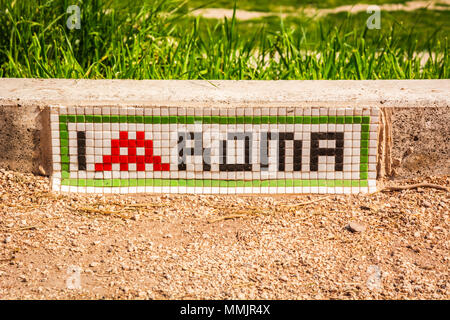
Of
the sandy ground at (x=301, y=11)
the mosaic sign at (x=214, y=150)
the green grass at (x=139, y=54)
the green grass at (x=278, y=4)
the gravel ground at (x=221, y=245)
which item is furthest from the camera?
the green grass at (x=278, y=4)

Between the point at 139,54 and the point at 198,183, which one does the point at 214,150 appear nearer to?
the point at 198,183

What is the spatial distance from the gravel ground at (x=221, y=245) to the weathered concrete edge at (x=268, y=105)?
0.09 m

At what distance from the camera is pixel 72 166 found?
2730 mm

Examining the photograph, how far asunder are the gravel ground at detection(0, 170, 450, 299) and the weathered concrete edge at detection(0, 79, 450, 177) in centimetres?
9

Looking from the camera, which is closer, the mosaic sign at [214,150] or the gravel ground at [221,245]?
the gravel ground at [221,245]

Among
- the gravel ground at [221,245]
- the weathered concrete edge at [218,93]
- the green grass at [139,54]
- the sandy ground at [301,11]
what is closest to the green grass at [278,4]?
the sandy ground at [301,11]

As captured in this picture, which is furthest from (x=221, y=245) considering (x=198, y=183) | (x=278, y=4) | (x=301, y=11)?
(x=278, y=4)

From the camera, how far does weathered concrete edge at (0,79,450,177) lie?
8.79 feet

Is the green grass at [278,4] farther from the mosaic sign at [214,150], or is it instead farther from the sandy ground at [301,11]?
the mosaic sign at [214,150]

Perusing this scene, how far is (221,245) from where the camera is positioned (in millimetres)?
2361

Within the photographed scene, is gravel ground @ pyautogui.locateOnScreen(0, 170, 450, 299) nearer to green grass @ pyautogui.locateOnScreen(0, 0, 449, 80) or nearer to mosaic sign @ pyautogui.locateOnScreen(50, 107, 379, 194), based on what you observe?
mosaic sign @ pyautogui.locateOnScreen(50, 107, 379, 194)

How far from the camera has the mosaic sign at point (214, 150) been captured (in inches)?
105

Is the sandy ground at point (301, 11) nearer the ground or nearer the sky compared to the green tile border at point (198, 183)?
nearer the sky

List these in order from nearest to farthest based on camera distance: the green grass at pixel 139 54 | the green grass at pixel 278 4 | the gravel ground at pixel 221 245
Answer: the gravel ground at pixel 221 245, the green grass at pixel 139 54, the green grass at pixel 278 4
